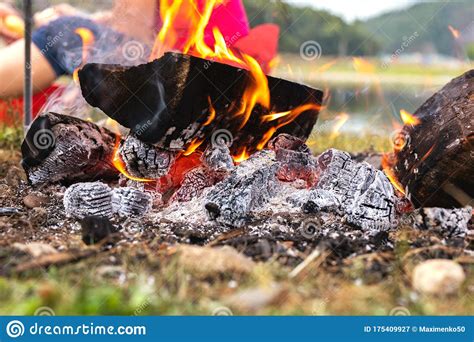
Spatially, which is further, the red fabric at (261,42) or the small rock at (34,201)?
Answer: the red fabric at (261,42)

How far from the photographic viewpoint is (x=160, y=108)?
3.29 meters

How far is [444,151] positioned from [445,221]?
37cm

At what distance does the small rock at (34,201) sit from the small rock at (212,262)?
54.5 inches

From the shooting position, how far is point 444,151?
3326 mm

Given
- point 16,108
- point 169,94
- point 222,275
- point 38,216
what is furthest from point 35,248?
point 16,108

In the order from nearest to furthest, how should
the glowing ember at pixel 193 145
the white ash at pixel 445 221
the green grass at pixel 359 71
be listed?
1. the white ash at pixel 445 221
2. the glowing ember at pixel 193 145
3. the green grass at pixel 359 71

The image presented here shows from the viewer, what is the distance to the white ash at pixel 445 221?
3.20 meters

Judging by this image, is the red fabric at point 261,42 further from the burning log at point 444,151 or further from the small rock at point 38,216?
the small rock at point 38,216

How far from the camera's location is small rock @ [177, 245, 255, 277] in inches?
99.3

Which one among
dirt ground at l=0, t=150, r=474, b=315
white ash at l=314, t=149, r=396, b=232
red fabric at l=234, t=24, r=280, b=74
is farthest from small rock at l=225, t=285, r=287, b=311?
red fabric at l=234, t=24, r=280, b=74

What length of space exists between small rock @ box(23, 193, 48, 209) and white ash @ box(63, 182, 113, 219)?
29cm

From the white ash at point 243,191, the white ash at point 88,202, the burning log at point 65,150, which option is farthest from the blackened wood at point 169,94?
the burning log at point 65,150

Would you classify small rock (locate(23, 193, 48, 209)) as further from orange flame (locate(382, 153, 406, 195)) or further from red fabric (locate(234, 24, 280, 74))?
red fabric (locate(234, 24, 280, 74))

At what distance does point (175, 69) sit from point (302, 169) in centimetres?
104
